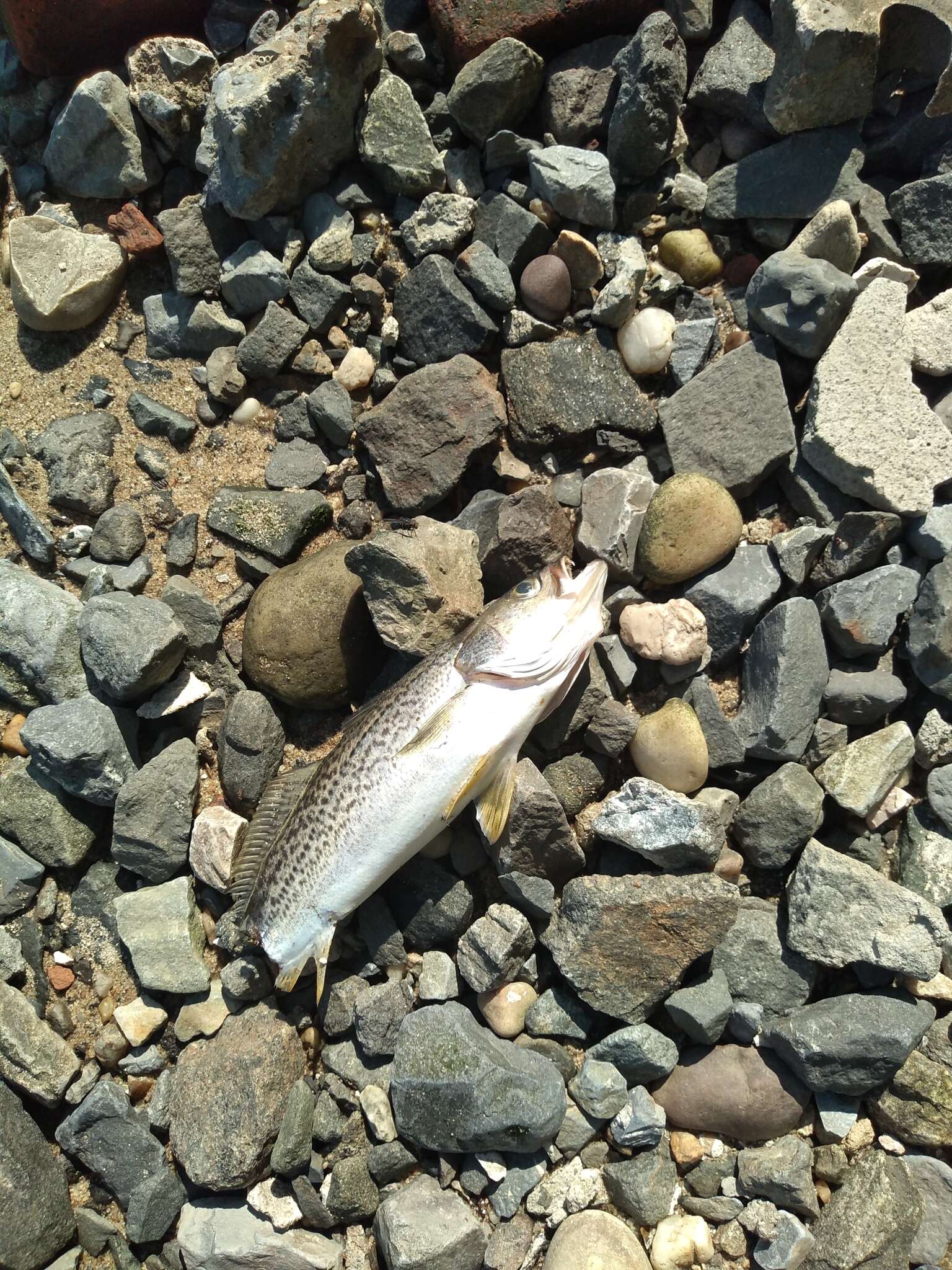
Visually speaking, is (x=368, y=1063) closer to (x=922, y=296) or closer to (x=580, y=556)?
(x=580, y=556)

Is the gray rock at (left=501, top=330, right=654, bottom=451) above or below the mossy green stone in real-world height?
above

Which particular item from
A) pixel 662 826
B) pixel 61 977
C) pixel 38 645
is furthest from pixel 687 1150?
pixel 38 645

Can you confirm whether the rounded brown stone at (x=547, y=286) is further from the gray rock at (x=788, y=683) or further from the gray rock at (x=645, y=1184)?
the gray rock at (x=645, y=1184)

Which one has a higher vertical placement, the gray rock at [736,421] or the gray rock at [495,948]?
the gray rock at [736,421]

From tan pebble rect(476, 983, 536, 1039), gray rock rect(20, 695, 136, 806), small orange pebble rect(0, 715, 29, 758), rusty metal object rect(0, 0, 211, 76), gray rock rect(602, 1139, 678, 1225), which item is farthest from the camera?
rusty metal object rect(0, 0, 211, 76)

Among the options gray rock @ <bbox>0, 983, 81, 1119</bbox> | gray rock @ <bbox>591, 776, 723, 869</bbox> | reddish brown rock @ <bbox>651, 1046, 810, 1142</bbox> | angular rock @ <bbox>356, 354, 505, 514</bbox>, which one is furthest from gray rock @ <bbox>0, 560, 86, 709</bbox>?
reddish brown rock @ <bbox>651, 1046, 810, 1142</bbox>

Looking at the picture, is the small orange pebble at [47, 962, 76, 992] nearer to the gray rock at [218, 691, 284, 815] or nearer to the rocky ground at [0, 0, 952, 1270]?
the rocky ground at [0, 0, 952, 1270]

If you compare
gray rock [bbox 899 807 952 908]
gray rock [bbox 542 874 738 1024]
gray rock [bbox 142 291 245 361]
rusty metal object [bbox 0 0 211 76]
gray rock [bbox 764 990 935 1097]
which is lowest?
gray rock [bbox 764 990 935 1097]

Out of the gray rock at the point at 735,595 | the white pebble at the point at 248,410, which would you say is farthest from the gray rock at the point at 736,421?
the white pebble at the point at 248,410
